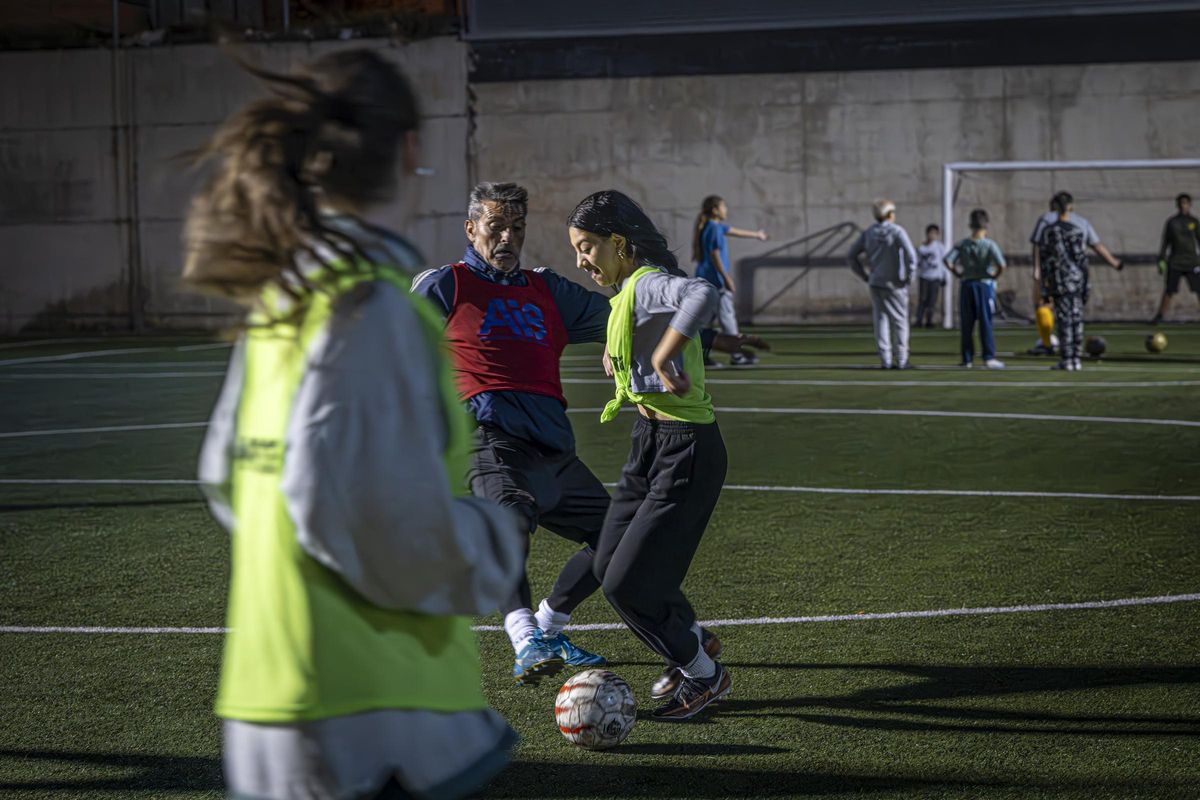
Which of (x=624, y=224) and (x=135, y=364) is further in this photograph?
(x=135, y=364)

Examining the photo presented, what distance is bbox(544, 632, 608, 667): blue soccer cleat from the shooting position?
221 inches

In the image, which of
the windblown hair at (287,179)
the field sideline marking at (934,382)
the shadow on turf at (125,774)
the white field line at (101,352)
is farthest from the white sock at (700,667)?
the white field line at (101,352)

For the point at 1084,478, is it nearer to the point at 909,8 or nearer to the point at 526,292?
the point at 526,292

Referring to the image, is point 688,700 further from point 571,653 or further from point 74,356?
point 74,356

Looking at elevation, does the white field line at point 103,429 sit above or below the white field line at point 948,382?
below

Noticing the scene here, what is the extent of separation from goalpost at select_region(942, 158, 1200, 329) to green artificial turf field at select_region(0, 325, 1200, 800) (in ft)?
44.2

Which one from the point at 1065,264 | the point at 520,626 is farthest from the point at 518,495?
the point at 1065,264

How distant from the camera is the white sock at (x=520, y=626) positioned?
5.62 meters

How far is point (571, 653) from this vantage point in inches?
225

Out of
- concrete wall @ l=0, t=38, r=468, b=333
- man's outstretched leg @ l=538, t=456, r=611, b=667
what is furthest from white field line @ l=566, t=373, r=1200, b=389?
concrete wall @ l=0, t=38, r=468, b=333

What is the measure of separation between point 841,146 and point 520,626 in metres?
23.6

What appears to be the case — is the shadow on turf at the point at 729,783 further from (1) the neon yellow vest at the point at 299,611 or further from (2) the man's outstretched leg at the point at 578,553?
(1) the neon yellow vest at the point at 299,611

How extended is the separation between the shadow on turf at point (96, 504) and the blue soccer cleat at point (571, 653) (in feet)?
15.1

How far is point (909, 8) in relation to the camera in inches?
1073
